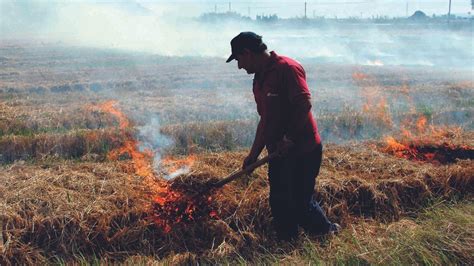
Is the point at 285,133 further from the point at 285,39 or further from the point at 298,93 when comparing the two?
the point at 285,39

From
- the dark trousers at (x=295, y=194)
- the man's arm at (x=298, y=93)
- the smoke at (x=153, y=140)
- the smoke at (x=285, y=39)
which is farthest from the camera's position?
the smoke at (x=285, y=39)

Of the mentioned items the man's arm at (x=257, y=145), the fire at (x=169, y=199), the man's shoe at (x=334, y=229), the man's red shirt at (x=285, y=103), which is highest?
the man's red shirt at (x=285, y=103)

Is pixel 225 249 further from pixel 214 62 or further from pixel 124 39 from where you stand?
pixel 124 39

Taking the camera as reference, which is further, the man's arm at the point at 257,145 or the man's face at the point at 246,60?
the man's arm at the point at 257,145

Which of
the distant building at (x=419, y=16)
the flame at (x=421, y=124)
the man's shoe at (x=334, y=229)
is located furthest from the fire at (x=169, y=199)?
the distant building at (x=419, y=16)

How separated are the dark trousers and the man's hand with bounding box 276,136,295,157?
0.07 m

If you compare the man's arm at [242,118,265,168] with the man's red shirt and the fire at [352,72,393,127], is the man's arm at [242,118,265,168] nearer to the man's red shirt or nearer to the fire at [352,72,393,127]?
the man's red shirt

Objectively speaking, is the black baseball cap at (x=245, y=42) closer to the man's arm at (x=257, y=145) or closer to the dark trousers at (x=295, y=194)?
the man's arm at (x=257, y=145)

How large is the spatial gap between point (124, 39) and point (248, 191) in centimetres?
3927

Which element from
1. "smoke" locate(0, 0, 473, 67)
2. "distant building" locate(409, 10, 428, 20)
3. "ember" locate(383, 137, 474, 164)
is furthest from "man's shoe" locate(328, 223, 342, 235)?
"distant building" locate(409, 10, 428, 20)

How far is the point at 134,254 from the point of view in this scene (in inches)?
177

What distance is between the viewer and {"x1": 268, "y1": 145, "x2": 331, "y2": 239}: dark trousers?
14.5 ft

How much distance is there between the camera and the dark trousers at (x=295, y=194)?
14.5 ft

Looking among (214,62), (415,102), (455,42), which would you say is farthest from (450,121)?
(455,42)
